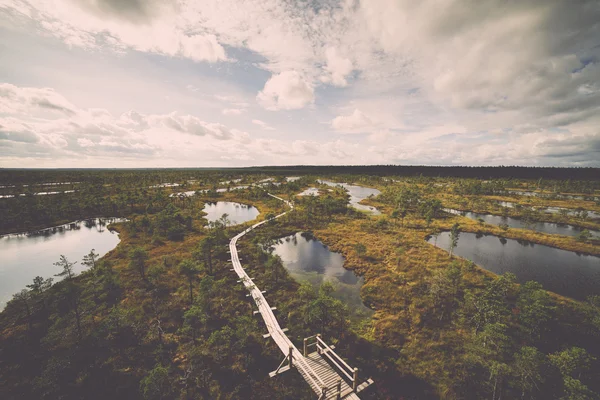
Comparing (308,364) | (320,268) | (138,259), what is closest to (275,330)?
(308,364)

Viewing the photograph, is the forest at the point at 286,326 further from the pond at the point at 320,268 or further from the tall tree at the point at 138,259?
the pond at the point at 320,268

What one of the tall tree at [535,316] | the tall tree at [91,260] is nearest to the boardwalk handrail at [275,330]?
the tall tree at [91,260]

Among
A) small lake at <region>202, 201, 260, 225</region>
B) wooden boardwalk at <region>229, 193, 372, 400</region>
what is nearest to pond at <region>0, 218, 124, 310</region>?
small lake at <region>202, 201, 260, 225</region>

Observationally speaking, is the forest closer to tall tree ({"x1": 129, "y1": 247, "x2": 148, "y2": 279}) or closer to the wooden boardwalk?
tall tree ({"x1": 129, "y1": 247, "x2": 148, "y2": 279})

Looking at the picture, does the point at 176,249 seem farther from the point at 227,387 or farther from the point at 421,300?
the point at 421,300

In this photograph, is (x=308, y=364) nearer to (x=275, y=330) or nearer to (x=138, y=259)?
(x=275, y=330)
